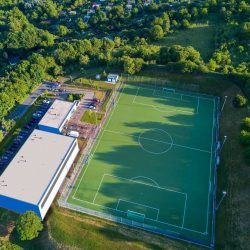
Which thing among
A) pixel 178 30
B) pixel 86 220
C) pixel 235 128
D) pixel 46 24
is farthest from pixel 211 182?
pixel 46 24

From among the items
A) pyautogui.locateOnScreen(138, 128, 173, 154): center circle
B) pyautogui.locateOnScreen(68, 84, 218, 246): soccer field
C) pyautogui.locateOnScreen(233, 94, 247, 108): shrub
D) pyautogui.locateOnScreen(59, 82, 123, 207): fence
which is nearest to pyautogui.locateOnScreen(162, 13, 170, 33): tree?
pyautogui.locateOnScreen(68, 84, 218, 246): soccer field

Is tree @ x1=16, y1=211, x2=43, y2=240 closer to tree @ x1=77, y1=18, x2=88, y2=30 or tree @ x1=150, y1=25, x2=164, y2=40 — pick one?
tree @ x1=150, y1=25, x2=164, y2=40

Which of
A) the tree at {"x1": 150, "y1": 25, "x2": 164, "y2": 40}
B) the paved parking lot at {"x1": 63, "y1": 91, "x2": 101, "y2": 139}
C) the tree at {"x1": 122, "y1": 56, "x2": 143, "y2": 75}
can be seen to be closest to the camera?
the paved parking lot at {"x1": 63, "y1": 91, "x2": 101, "y2": 139}

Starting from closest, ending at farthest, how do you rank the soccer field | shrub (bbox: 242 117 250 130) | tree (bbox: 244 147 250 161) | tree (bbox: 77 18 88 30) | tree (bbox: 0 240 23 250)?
tree (bbox: 0 240 23 250) < the soccer field < tree (bbox: 244 147 250 161) < shrub (bbox: 242 117 250 130) < tree (bbox: 77 18 88 30)

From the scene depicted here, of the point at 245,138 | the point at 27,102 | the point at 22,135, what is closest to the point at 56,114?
the point at 22,135

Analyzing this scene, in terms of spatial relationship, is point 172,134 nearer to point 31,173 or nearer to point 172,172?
point 172,172

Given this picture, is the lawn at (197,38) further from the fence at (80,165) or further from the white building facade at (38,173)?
the white building facade at (38,173)

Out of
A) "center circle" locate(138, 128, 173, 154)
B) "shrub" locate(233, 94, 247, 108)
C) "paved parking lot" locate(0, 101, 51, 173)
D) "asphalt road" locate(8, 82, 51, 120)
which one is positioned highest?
"shrub" locate(233, 94, 247, 108)

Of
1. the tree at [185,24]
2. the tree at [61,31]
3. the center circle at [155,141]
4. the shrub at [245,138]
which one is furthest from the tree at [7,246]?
the tree at [61,31]
